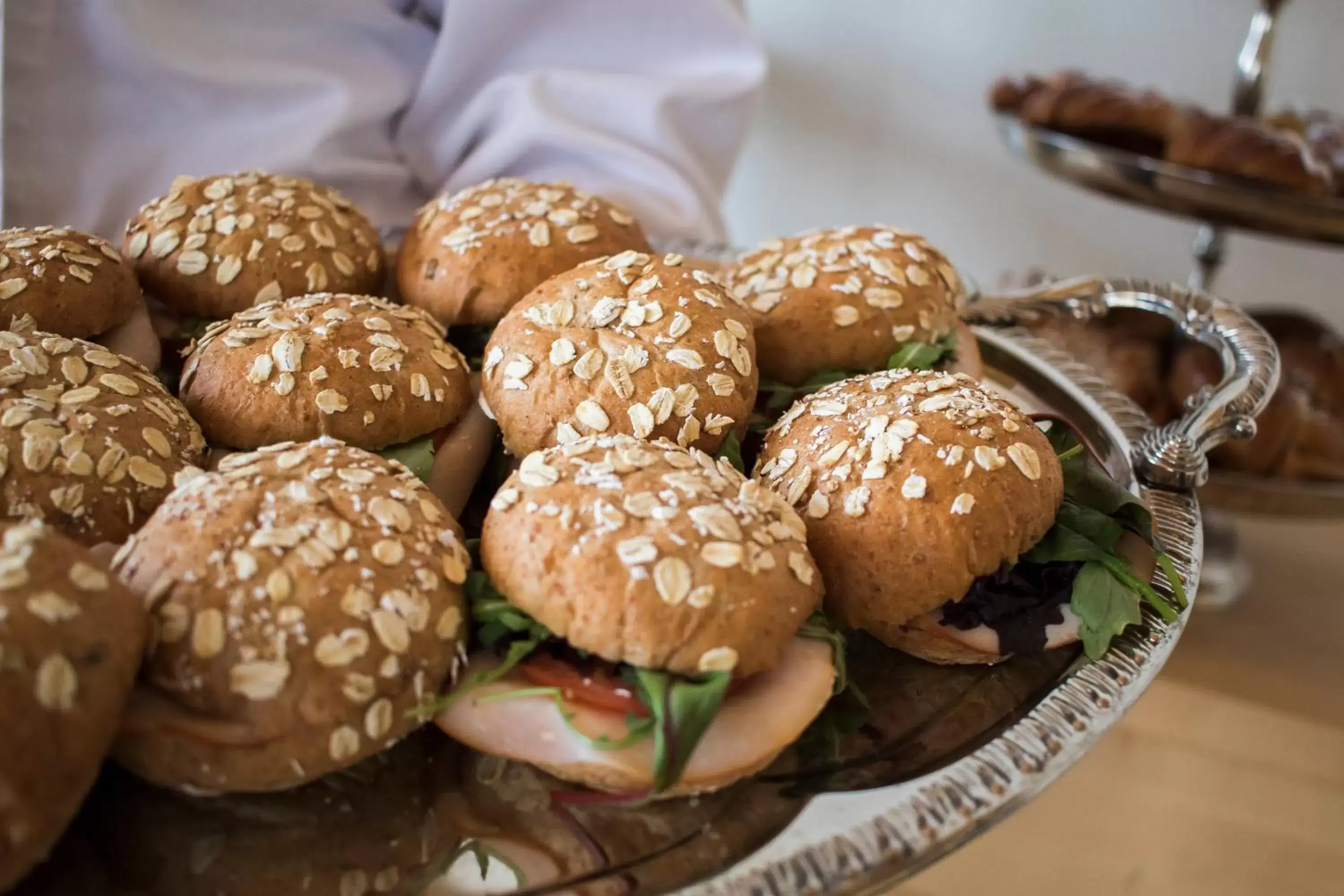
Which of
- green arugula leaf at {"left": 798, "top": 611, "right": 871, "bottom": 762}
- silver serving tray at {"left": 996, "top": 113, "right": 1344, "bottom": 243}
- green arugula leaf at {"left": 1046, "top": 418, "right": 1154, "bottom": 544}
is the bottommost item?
green arugula leaf at {"left": 798, "top": 611, "right": 871, "bottom": 762}

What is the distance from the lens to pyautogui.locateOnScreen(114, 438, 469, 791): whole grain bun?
32.9 inches

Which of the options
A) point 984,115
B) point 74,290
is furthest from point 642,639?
point 984,115

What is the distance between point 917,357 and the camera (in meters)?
1.36

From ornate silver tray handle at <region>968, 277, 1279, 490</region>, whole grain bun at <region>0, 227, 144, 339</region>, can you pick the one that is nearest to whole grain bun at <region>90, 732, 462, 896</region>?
whole grain bun at <region>0, 227, 144, 339</region>

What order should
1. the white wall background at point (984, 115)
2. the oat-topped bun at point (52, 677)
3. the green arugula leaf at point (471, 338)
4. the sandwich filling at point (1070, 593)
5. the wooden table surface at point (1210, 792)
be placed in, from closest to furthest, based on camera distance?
the oat-topped bun at point (52, 677)
the sandwich filling at point (1070, 593)
the green arugula leaf at point (471, 338)
the wooden table surface at point (1210, 792)
the white wall background at point (984, 115)

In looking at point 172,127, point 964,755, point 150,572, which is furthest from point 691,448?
point 172,127

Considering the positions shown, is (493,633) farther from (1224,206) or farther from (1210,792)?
(1210,792)

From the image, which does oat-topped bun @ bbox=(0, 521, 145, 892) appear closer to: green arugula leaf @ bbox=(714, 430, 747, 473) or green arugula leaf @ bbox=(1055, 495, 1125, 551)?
green arugula leaf @ bbox=(714, 430, 747, 473)

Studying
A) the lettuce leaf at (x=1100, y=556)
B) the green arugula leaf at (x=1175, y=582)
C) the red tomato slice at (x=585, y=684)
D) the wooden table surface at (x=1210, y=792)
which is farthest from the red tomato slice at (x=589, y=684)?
the wooden table surface at (x=1210, y=792)

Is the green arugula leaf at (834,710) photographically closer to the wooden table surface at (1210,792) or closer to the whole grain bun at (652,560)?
the whole grain bun at (652,560)

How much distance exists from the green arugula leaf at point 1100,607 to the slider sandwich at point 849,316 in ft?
1.23

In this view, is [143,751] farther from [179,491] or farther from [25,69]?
[25,69]

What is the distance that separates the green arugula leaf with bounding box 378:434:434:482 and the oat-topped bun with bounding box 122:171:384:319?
31 centimetres

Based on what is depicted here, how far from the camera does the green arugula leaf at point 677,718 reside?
2.76 feet
